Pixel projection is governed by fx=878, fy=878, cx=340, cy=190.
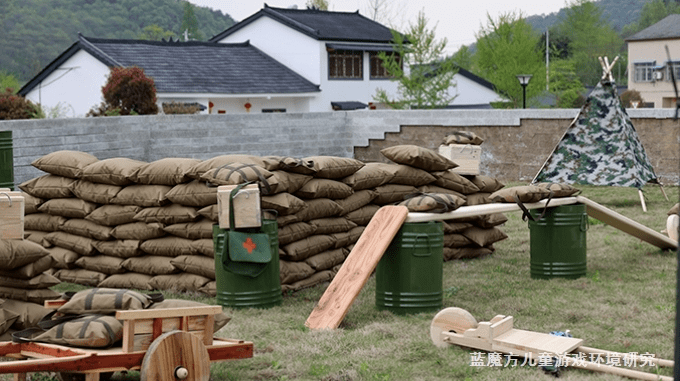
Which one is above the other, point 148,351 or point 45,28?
point 45,28

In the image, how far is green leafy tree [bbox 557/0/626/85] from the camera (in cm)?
8150

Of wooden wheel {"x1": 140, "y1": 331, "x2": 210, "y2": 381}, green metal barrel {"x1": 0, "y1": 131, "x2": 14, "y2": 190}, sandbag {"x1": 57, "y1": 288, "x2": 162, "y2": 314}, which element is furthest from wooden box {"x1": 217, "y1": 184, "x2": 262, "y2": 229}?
green metal barrel {"x1": 0, "y1": 131, "x2": 14, "y2": 190}

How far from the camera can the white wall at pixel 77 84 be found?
35247mm

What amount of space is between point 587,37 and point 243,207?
8319cm

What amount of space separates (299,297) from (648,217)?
21.8 ft

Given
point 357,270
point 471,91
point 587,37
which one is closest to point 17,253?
point 357,270

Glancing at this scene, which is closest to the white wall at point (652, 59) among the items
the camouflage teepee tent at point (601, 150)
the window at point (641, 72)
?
the window at point (641, 72)

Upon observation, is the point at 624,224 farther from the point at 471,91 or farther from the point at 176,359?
the point at 471,91

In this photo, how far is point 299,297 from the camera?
25.6ft

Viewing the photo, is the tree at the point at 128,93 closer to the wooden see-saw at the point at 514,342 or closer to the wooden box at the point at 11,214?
the wooden box at the point at 11,214

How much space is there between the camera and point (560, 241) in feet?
27.5

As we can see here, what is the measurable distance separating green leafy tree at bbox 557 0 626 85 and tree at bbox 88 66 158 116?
62.5 metres

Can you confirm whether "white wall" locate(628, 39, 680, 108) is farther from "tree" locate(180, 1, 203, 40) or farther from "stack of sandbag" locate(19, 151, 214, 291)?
"stack of sandbag" locate(19, 151, 214, 291)

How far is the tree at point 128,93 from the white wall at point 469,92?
27.9 metres
